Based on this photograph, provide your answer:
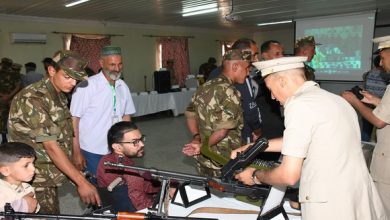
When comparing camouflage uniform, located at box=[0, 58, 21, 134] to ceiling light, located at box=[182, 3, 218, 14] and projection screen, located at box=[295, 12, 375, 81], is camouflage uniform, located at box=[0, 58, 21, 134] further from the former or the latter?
projection screen, located at box=[295, 12, 375, 81]

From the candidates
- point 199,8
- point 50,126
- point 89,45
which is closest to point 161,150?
point 199,8

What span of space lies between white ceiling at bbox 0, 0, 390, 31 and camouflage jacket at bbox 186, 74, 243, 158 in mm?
4866

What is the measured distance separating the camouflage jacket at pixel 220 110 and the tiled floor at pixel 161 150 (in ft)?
6.19

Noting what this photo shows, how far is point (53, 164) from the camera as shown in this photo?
203cm

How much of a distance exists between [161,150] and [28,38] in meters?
4.84

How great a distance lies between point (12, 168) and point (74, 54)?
0.74 meters

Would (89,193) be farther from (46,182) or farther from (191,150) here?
(191,150)

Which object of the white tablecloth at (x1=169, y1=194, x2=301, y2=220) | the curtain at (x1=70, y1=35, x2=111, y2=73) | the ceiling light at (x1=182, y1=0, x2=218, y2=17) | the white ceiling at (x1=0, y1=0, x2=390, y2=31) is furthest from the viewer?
the curtain at (x1=70, y1=35, x2=111, y2=73)

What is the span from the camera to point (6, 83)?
5344mm

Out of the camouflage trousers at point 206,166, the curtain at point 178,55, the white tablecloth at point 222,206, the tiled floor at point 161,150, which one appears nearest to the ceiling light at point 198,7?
the curtain at point 178,55

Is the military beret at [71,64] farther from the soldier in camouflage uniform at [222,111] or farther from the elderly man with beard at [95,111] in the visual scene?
the soldier in camouflage uniform at [222,111]

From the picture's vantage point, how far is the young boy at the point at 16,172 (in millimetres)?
1610

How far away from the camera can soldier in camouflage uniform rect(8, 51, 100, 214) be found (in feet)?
6.17

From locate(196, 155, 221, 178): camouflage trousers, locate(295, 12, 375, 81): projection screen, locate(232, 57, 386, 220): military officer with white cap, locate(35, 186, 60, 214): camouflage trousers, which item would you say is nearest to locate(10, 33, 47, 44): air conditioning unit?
locate(295, 12, 375, 81): projection screen
